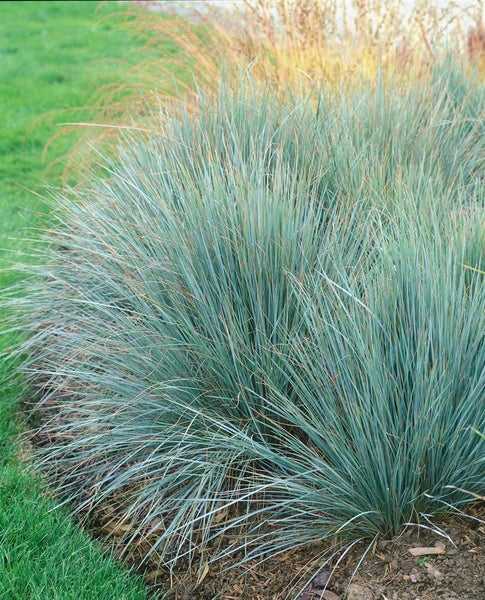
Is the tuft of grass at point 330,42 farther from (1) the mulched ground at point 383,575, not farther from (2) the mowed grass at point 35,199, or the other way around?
(1) the mulched ground at point 383,575

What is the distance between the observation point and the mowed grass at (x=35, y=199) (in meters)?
2.12

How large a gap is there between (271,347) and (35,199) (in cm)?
328

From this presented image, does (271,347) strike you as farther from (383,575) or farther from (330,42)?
(330,42)

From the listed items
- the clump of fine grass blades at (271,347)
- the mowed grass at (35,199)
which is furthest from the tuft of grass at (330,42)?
the clump of fine grass blades at (271,347)

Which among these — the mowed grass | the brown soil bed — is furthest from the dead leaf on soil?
the mowed grass

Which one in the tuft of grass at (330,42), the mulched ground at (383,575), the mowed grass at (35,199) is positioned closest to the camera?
the mulched ground at (383,575)

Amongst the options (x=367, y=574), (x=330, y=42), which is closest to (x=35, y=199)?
(x=330, y=42)

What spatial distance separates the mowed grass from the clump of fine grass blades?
5.9 inches

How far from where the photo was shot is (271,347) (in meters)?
2.39

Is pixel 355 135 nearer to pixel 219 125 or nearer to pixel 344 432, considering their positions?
pixel 219 125

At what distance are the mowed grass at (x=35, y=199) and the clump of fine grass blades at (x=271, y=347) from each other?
0.15 metres

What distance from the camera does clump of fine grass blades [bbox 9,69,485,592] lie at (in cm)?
205

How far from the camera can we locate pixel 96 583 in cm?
213

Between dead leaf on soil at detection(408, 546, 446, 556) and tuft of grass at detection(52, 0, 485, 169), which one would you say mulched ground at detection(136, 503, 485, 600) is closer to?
dead leaf on soil at detection(408, 546, 446, 556)
